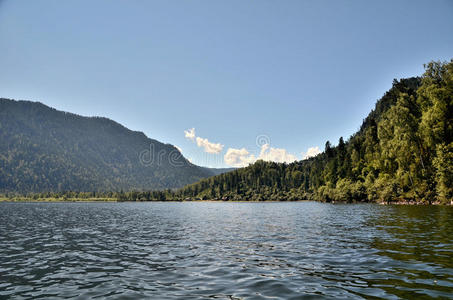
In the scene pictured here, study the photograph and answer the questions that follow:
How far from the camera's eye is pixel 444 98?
7950cm

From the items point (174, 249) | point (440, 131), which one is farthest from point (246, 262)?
point (440, 131)

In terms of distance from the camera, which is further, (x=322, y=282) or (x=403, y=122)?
(x=403, y=122)

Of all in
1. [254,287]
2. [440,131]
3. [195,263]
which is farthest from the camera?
[440,131]

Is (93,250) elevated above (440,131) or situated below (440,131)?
below

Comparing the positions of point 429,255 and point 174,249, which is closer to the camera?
point 429,255

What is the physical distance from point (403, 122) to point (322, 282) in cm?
8849

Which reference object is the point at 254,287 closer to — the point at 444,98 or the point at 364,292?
the point at 364,292

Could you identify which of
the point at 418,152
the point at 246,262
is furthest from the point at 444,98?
the point at 246,262

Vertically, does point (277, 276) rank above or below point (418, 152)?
→ below

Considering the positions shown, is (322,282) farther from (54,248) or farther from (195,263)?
(54,248)

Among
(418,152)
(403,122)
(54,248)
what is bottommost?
(54,248)

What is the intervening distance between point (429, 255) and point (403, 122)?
264 feet

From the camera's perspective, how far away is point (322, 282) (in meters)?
13.1

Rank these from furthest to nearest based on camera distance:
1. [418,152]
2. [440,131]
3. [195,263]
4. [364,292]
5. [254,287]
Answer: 1. [418,152]
2. [440,131]
3. [195,263]
4. [254,287]
5. [364,292]
